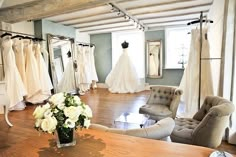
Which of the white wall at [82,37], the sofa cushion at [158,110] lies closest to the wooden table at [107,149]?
the sofa cushion at [158,110]

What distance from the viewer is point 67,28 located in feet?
23.3

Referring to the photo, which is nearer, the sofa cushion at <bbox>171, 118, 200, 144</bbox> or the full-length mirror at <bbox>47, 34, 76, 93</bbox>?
the sofa cushion at <bbox>171, 118, 200, 144</bbox>

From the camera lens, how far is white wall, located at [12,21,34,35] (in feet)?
18.0

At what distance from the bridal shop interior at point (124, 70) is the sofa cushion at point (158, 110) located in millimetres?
19

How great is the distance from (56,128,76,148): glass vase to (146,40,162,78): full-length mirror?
6.56 m

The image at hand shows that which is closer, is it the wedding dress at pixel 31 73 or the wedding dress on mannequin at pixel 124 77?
the wedding dress at pixel 31 73

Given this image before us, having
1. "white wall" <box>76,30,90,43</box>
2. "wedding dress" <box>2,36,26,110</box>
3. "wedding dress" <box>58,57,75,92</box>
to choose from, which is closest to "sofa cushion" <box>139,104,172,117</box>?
"wedding dress" <box>2,36,26,110</box>

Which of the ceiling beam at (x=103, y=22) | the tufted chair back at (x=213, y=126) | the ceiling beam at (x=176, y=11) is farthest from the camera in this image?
the ceiling beam at (x=103, y=22)

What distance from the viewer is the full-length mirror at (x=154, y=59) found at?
24.5ft

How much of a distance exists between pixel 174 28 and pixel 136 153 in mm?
6777

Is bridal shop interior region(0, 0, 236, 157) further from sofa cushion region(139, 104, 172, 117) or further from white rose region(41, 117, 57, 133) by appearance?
white rose region(41, 117, 57, 133)

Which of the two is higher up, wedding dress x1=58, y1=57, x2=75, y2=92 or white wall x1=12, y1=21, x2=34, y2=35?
white wall x1=12, y1=21, x2=34, y2=35

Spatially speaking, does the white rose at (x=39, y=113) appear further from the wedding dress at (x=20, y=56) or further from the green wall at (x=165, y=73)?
the green wall at (x=165, y=73)

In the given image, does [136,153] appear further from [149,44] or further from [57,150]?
[149,44]
